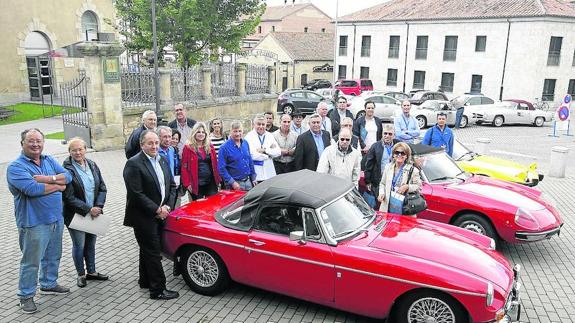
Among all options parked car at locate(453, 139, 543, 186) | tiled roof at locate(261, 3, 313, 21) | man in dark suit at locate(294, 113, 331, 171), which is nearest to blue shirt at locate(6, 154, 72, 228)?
man in dark suit at locate(294, 113, 331, 171)

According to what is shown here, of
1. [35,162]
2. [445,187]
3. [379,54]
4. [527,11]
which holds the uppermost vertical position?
[527,11]

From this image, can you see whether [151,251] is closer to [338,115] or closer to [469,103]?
[338,115]

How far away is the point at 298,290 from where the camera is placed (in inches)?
215

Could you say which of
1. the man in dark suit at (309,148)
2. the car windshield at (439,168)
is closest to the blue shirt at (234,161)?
the man in dark suit at (309,148)

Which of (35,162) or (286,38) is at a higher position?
(286,38)

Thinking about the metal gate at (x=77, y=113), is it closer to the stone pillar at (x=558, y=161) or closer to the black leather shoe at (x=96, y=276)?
the black leather shoe at (x=96, y=276)

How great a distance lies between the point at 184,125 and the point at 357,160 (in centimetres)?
331

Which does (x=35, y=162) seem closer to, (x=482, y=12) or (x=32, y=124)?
(x=32, y=124)

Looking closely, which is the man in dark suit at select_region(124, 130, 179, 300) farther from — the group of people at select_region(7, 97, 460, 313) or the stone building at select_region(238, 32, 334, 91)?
the stone building at select_region(238, 32, 334, 91)

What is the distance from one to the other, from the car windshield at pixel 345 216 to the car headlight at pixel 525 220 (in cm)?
263

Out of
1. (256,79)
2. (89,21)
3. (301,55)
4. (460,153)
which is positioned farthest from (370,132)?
(301,55)

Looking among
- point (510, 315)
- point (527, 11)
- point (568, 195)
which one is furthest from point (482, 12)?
point (510, 315)

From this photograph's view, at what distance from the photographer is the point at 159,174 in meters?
5.93

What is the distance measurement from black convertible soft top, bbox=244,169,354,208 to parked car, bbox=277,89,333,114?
20871mm
